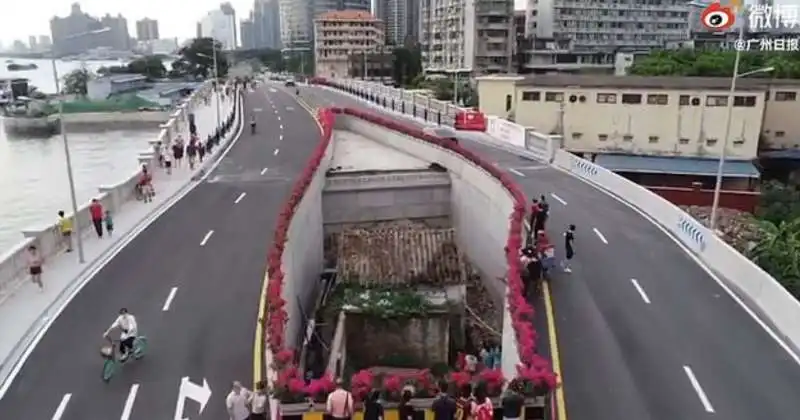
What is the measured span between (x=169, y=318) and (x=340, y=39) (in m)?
144

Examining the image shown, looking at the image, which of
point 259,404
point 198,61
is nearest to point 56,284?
point 259,404

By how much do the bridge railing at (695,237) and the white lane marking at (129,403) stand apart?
1470 cm

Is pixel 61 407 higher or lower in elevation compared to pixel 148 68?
lower

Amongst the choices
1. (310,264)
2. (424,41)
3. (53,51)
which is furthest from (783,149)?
(424,41)

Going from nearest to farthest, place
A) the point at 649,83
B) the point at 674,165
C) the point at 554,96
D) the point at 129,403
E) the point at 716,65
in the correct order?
the point at 129,403 → the point at 674,165 → the point at 649,83 → the point at 554,96 → the point at 716,65

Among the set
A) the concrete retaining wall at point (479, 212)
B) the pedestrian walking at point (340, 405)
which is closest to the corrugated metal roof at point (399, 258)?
the concrete retaining wall at point (479, 212)

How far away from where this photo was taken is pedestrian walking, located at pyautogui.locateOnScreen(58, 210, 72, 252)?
2186cm

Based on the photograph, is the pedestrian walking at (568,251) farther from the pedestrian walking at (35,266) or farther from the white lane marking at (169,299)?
the pedestrian walking at (35,266)

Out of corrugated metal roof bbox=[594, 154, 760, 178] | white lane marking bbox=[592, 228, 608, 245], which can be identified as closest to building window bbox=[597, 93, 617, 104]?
corrugated metal roof bbox=[594, 154, 760, 178]

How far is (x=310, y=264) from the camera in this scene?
25.4m

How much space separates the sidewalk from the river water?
11370 mm

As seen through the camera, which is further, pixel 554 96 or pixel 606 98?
pixel 554 96

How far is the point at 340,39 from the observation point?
156250 mm

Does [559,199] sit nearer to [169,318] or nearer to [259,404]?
[169,318]
